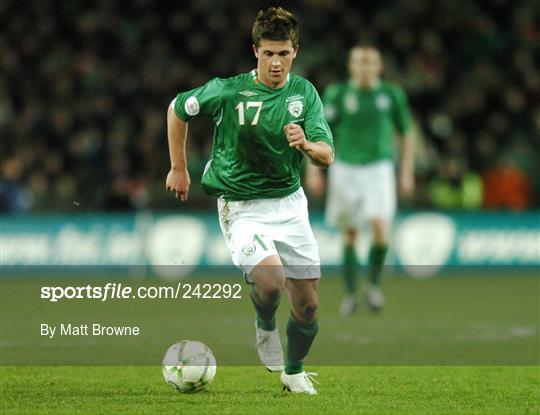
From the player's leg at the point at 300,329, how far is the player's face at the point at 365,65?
5.61 meters

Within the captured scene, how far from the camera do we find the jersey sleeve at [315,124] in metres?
6.94

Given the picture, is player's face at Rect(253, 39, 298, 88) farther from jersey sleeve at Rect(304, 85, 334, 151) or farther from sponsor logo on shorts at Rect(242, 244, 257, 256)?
sponsor logo on shorts at Rect(242, 244, 257, 256)

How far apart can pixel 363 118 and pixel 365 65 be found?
1.75 ft

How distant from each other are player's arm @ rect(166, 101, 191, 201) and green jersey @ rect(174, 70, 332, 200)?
0.06 metres

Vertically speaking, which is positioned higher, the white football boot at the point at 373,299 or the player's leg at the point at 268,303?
the player's leg at the point at 268,303

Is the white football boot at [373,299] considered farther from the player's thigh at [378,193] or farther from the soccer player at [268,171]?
the soccer player at [268,171]

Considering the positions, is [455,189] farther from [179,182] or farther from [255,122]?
A: [179,182]

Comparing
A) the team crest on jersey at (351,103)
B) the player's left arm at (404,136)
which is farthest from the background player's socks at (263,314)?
the team crest on jersey at (351,103)

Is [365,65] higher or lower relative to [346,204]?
higher

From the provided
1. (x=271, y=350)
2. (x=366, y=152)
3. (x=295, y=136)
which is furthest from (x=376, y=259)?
(x=295, y=136)

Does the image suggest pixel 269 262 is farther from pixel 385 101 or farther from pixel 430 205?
pixel 430 205

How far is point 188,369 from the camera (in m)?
7.08

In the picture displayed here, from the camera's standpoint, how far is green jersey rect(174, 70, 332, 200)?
7172 mm

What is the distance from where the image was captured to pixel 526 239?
17.0m
